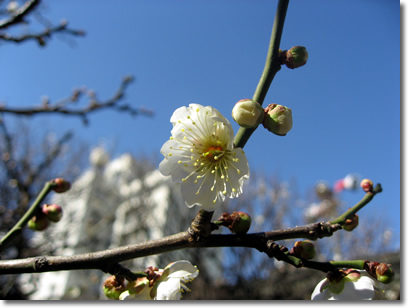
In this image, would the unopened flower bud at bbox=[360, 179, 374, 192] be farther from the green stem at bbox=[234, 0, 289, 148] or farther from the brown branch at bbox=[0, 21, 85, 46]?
the brown branch at bbox=[0, 21, 85, 46]

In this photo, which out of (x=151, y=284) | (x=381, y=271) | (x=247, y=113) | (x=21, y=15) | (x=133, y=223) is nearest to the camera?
(x=247, y=113)

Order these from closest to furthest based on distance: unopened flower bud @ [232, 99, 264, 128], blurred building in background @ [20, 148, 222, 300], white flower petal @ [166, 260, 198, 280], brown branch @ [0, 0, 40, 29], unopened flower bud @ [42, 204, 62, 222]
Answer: unopened flower bud @ [232, 99, 264, 128], white flower petal @ [166, 260, 198, 280], unopened flower bud @ [42, 204, 62, 222], brown branch @ [0, 0, 40, 29], blurred building in background @ [20, 148, 222, 300]

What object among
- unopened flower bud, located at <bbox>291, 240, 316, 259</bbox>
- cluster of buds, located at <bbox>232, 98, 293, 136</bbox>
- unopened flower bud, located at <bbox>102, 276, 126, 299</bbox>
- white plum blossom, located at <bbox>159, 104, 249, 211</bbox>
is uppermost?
cluster of buds, located at <bbox>232, 98, 293, 136</bbox>

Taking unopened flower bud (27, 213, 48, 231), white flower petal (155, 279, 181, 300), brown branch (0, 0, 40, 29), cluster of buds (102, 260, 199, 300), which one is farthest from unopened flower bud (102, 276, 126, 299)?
brown branch (0, 0, 40, 29)

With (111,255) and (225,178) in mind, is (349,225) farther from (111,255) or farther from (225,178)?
(111,255)

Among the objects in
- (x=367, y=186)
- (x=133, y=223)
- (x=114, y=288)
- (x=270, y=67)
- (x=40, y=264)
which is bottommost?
(x=133, y=223)

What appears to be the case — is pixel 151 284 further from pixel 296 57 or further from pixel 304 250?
pixel 296 57

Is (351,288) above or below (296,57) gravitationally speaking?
below

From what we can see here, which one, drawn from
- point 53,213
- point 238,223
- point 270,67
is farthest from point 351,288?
point 53,213
